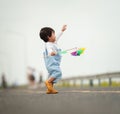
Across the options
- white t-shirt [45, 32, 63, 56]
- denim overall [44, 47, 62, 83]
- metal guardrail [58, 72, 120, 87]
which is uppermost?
white t-shirt [45, 32, 63, 56]

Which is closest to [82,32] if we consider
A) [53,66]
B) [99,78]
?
[53,66]

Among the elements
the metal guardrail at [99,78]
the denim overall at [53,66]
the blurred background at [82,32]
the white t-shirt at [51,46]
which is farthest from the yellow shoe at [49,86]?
the metal guardrail at [99,78]

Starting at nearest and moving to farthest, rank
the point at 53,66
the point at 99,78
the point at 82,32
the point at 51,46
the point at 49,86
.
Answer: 1. the point at 51,46
2. the point at 53,66
3. the point at 49,86
4. the point at 82,32
5. the point at 99,78

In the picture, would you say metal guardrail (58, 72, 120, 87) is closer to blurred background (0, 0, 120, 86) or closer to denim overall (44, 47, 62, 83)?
blurred background (0, 0, 120, 86)

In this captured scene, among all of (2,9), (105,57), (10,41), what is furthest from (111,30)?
(10,41)

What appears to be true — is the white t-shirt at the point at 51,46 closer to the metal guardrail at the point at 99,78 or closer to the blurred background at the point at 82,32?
the blurred background at the point at 82,32

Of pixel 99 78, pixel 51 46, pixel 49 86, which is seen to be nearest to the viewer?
pixel 51 46

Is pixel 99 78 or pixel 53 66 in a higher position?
pixel 53 66

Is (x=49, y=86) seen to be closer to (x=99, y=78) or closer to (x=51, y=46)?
(x=51, y=46)

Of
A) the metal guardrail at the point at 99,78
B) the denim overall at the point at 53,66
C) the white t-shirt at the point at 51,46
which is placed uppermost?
the white t-shirt at the point at 51,46

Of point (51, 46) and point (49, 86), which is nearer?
point (51, 46)

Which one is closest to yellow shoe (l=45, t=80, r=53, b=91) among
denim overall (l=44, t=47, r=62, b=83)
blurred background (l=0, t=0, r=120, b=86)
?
denim overall (l=44, t=47, r=62, b=83)

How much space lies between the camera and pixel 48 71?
5.46 meters

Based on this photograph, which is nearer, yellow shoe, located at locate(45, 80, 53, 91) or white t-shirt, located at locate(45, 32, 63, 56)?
white t-shirt, located at locate(45, 32, 63, 56)
